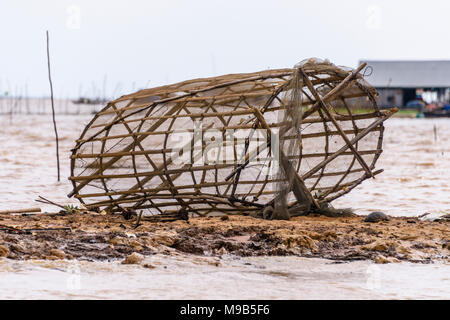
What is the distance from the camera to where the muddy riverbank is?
5.64m

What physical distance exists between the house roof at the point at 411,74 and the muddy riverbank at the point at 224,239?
3877 cm

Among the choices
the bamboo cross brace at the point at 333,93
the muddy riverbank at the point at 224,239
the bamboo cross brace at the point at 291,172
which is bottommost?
the muddy riverbank at the point at 224,239

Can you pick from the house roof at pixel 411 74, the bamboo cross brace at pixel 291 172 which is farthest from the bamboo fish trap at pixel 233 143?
the house roof at pixel 411 74

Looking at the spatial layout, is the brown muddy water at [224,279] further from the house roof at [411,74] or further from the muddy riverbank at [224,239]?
the house roof at [411,74]

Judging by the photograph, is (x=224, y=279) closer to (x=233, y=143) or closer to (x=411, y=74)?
(x=233, y=143)

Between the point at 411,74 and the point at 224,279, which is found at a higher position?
the point at 411,74

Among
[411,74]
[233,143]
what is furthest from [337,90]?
[411,74]

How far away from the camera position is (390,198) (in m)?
9.73

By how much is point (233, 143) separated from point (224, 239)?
4.26ft

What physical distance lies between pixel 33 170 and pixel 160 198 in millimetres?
6235

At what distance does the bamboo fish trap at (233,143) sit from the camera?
22.9 ft

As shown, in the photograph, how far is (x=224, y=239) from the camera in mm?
6207

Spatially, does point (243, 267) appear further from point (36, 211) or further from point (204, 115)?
point (36, 211)
